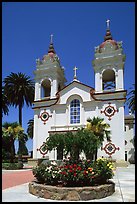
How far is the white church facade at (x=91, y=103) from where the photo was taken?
3247cm

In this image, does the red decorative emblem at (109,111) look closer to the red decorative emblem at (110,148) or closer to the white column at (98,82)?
the white column at (98,82)

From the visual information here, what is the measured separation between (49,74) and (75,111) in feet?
26.5

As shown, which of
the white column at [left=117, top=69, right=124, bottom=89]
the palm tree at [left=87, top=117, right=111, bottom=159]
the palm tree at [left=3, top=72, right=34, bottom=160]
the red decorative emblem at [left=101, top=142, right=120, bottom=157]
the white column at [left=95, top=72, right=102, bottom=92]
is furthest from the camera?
the palm tree at [left=3, top=72, right=34, bottom=160]

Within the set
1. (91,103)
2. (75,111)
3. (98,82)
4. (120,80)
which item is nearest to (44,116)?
(75,111)

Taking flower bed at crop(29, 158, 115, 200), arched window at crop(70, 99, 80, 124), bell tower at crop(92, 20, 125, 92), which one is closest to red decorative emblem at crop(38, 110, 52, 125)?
arched window at crop(70, 99, 80, 124)

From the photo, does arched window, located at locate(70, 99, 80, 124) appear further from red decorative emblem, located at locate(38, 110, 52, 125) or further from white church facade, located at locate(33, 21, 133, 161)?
red decorative emblem, located at locate(38, 110, 52, 125)

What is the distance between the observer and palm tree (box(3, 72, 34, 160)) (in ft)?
141

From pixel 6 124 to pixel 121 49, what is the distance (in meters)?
19.3

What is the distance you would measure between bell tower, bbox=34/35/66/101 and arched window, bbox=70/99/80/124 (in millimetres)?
3603

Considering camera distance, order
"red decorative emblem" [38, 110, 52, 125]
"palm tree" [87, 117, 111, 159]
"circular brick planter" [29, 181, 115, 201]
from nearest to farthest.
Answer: "circular brick planter" [29, 181, 115, 201], "palm tree" [87, 117, 111, 159], "red decorative emblem" [38, 110, 52, 125]

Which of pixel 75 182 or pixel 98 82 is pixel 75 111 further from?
pixel 75 182

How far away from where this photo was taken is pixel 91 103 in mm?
34406

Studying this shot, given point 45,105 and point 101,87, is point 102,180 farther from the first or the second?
point 45,105

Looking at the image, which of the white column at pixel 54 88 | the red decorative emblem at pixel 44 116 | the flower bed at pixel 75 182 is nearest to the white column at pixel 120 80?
the white column at pixel 54 88
